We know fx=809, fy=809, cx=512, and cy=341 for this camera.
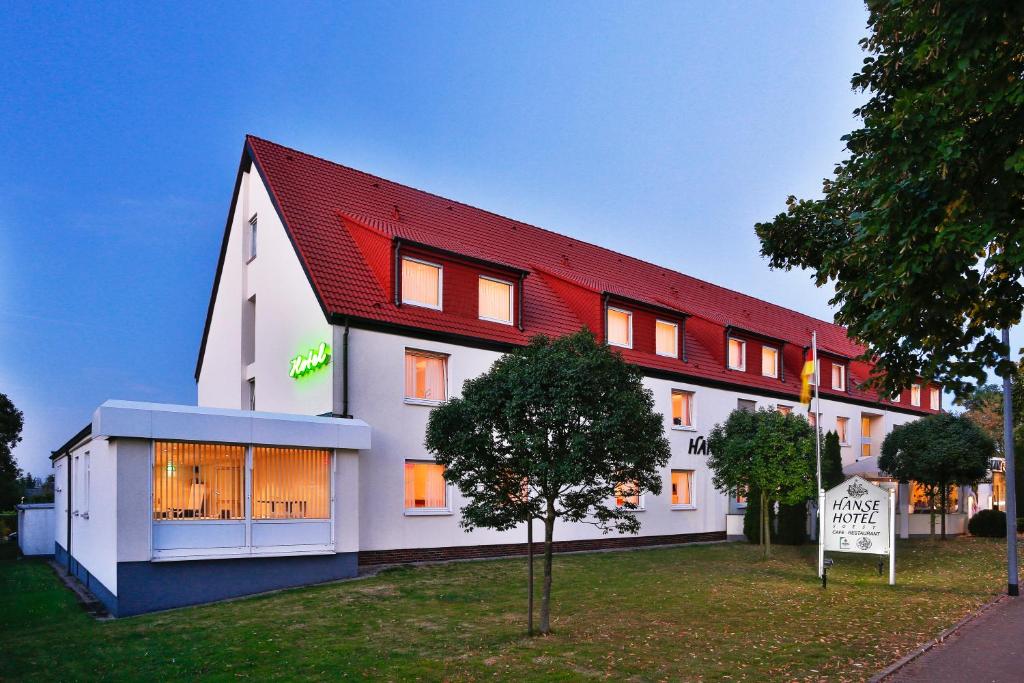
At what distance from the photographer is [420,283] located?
24.0 m

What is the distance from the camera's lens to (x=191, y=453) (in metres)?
16.7

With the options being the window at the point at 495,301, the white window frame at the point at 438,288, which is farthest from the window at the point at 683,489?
the white window frame at the point at 438,288

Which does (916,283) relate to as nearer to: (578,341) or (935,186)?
(935,186)

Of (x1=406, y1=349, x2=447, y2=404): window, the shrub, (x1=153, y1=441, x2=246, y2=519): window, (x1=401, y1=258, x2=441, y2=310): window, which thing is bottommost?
the shrub

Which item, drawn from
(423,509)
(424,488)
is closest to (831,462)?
(424,488)

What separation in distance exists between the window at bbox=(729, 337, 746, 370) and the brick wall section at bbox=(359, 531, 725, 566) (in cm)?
810

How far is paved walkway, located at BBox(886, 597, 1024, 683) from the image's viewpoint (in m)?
9.82

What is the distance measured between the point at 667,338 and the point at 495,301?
9.15 m

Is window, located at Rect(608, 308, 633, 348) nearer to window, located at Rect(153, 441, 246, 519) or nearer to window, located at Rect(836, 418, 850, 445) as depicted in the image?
window, located at Rect(153, 441, 246, 519)

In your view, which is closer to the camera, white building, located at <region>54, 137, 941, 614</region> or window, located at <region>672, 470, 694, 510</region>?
white building, located at <region>54, 137, 941, 614</region>

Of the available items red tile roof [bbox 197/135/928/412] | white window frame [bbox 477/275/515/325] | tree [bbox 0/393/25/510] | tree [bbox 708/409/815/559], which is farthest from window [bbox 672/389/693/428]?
tree [bbox 0/393/25/510]

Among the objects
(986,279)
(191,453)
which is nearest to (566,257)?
(191,453)

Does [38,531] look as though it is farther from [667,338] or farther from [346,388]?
[667,338]

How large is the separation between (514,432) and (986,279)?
6.33 metres
